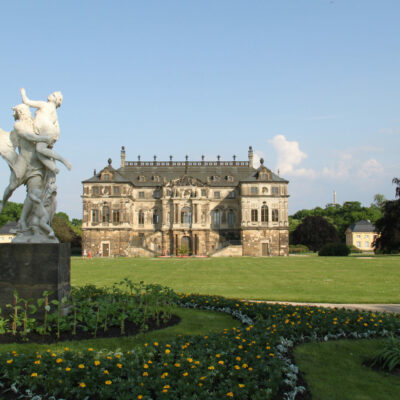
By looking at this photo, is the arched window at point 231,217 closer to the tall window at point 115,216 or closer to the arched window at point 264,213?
the arched window at point 264,213

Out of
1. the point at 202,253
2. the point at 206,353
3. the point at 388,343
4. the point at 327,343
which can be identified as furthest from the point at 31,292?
the point at 202,253

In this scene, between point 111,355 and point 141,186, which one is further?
point 141,186

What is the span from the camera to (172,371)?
635cm

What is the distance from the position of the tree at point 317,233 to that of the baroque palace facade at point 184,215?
2081cm

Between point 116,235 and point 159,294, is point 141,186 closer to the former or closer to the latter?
point 116,235

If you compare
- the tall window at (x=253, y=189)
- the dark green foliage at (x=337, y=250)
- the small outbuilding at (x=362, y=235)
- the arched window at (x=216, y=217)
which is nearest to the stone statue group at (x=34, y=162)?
the dark green foliage at (x=337, y=250)

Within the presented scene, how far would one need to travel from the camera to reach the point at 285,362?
7.12 meters

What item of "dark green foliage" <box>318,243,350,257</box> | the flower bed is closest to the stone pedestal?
the flower bed

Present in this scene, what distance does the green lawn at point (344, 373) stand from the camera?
643cm

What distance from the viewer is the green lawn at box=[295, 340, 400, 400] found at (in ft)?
21.1

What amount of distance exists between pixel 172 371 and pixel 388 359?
4123 millimetres

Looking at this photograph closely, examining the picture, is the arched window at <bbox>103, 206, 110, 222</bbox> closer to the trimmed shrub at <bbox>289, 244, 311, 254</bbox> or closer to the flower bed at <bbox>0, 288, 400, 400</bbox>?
the trimmed shrub at <bbox>289, 244, 311, 254</bbox>

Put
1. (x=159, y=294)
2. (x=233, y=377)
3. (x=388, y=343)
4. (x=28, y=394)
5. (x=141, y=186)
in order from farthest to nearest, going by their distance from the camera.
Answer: (x=141, y=186)
(x=159, y=294)
(x=388, y=343)
(x=233, y=377)
(x=28, y=394)

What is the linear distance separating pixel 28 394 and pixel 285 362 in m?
4.22
